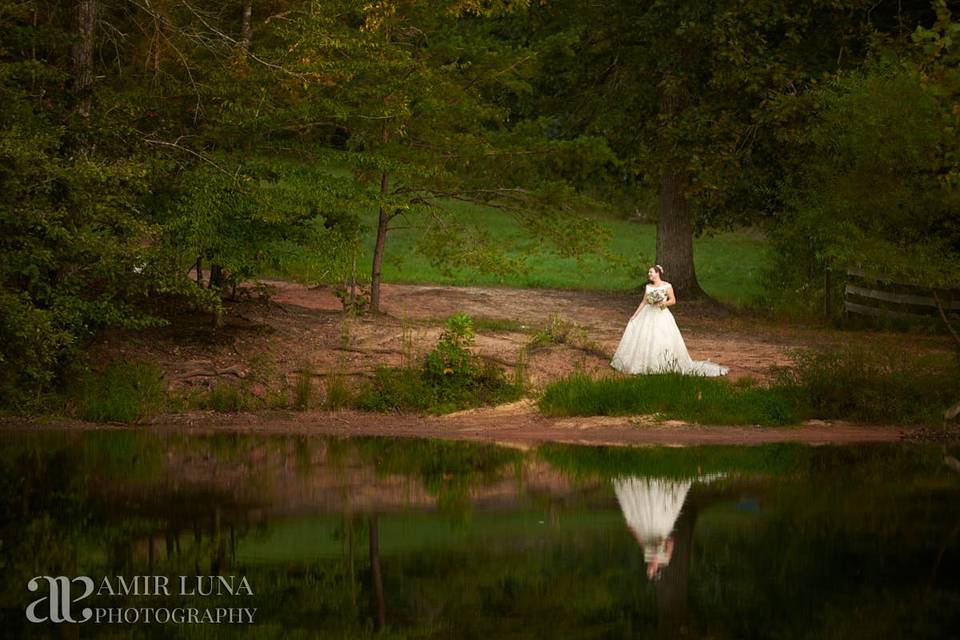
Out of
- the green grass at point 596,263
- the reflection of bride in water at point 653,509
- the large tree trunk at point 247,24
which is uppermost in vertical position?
the large tree trunk at point 247,24

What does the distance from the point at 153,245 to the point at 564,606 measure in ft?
41.1

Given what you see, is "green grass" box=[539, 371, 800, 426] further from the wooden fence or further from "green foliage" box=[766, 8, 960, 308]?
the wooden fence

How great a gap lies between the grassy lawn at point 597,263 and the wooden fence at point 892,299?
4.46m

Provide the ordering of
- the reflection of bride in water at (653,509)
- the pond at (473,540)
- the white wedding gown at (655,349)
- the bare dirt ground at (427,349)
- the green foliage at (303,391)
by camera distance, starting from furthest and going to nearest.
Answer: the white wedding gown at (655,349) → the green foliage at (303,391) → the bare dirt ground at (427,349) → the reflection of bride in water at (653,509) → the pond at (473,540)

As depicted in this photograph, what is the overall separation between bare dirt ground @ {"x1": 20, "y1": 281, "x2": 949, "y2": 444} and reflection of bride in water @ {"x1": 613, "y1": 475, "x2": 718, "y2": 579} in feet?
11.2

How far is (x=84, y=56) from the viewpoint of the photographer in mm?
21547

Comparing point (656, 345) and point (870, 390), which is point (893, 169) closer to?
point (870, 390)

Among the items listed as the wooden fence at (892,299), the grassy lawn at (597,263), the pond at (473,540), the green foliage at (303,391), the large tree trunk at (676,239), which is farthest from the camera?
the grassy lawn at (597,263)

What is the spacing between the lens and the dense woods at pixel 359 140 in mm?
19844

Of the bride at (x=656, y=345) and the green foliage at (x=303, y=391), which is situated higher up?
the bride at (x=656, y=345)

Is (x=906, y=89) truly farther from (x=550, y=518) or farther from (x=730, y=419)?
(x=550, y=518)

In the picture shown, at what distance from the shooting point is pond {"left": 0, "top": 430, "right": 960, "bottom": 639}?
10.1 meters

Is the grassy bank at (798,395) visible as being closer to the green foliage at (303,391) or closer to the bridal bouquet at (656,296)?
the bridal bouquet at (656,296)

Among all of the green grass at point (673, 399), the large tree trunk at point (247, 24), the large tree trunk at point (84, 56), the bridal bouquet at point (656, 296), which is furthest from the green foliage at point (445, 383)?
the large tree trunk at point (84, 56)
